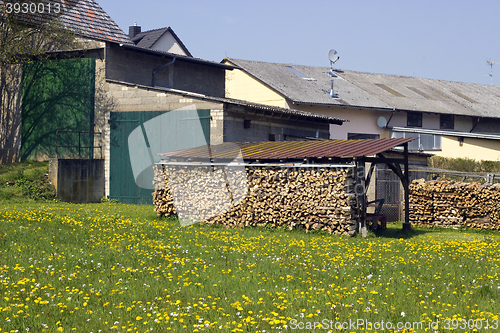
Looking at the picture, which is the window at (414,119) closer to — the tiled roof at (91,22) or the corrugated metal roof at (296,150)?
the tiled roof at (91,22)

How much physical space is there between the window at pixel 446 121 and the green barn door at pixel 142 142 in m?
27.0

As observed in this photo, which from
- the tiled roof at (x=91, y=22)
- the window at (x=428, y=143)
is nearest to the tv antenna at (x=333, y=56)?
the window at (x=428, y=143)

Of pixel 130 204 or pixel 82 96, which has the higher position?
pixel 82 96

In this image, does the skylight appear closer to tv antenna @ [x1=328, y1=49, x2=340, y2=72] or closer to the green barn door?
tv antenna @ [x1=328, y1=49, x2=340, y2=72]

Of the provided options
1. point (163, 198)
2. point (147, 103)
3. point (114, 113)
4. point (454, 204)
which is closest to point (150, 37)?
point (114, 113)

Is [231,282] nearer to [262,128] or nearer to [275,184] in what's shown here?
[275,184]

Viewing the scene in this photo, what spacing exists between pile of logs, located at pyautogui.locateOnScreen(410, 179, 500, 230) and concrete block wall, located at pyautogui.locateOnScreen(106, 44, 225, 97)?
12.8 meters

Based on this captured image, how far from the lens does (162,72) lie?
2575 centimetres

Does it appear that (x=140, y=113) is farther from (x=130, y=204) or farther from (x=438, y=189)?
(x=438, y=189)

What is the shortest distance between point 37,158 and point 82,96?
3.59 m

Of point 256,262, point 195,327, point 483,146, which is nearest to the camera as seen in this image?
point 195,327

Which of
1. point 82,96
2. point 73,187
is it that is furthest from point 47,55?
point 73,187

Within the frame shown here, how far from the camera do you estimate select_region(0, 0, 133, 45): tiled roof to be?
2366 centimetres

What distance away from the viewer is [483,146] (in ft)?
105
